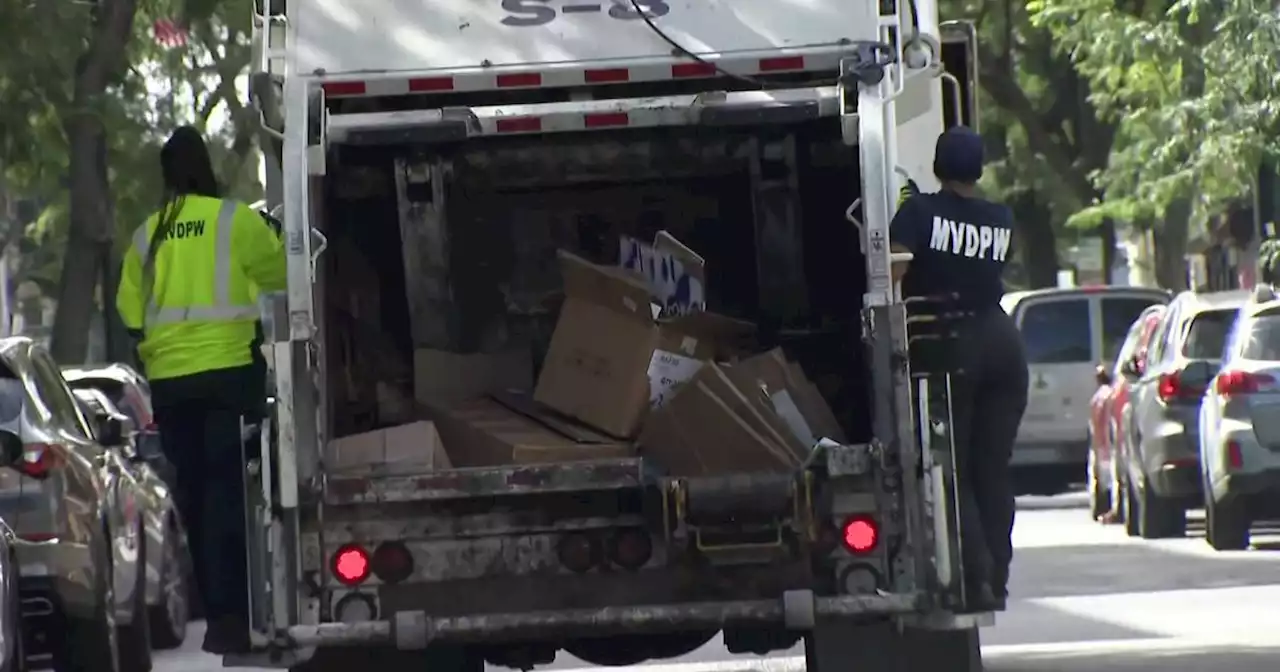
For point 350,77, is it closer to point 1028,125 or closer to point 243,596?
point 243,596

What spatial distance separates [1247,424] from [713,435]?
8.02m

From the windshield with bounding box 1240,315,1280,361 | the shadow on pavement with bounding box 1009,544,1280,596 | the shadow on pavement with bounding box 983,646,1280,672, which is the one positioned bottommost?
the shadow on pavement with bounding box 983,646,1280,672

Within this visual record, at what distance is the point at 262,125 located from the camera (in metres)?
8.82

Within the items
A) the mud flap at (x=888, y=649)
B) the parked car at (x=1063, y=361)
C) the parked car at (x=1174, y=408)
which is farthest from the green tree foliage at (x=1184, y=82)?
the mud flap at (x=888, y=649)

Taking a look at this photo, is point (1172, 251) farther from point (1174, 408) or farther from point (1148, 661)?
point (1148, 661)

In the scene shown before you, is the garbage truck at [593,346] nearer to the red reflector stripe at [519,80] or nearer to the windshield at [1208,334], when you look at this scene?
the red reflector stripe at [519,80]

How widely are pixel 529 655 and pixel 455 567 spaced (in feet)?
4.90

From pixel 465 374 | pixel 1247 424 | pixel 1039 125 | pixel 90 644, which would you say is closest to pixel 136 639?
pixel 90 644

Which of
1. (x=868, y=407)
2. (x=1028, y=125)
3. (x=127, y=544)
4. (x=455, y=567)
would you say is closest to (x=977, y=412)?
(x=868, y=407)

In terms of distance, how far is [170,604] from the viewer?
1487 centimetres

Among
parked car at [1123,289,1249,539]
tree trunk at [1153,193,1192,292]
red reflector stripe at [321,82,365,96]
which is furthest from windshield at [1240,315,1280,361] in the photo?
tree trunk at [1153,193,1192,292]

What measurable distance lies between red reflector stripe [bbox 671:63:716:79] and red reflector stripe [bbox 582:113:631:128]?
0.67 ft

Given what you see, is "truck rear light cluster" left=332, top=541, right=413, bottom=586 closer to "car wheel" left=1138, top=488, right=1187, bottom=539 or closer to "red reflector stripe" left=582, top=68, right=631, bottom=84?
"red reflector stripe" left=582, top=68, right=631, bottom=84

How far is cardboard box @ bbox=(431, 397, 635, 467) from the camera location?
8.95 m
